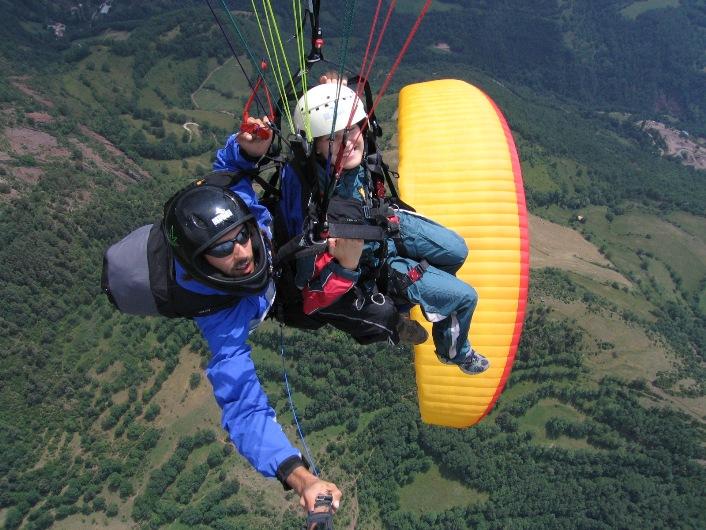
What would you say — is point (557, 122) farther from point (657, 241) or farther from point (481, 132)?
point (481, 132)

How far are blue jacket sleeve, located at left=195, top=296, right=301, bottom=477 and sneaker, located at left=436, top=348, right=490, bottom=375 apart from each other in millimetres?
3512

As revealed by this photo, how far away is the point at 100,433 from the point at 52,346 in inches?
562

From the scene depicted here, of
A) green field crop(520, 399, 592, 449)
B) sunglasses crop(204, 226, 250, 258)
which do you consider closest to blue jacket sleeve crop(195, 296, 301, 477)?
sunglasses crop(204, 226, 250, 258)

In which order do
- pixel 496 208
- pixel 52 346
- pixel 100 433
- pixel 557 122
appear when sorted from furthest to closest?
pixel 557 122 → pixel 52 346 → pixel 100 433 → pixel 496 208

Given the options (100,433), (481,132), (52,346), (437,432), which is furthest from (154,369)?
(481,132)

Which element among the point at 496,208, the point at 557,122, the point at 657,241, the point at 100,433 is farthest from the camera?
the point at 557,122

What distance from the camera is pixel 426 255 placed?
758 centimetres

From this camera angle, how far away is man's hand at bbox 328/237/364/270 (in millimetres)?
5988

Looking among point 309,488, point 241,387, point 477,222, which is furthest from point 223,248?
point 477,222

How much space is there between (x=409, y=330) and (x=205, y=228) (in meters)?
3.53

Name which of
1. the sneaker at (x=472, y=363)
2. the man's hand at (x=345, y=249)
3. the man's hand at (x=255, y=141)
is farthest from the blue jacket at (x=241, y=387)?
the sneaker at (x=472, y=363)

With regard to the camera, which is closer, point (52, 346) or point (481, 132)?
point (481, 132)

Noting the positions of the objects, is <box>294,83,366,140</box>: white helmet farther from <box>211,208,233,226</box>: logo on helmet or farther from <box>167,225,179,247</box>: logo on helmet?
<box>167,225,179,247</box>: logo on helmet

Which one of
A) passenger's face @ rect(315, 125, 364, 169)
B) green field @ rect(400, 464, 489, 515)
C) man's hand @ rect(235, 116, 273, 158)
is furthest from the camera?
green field @ rect(400, 464, 489, 515)
